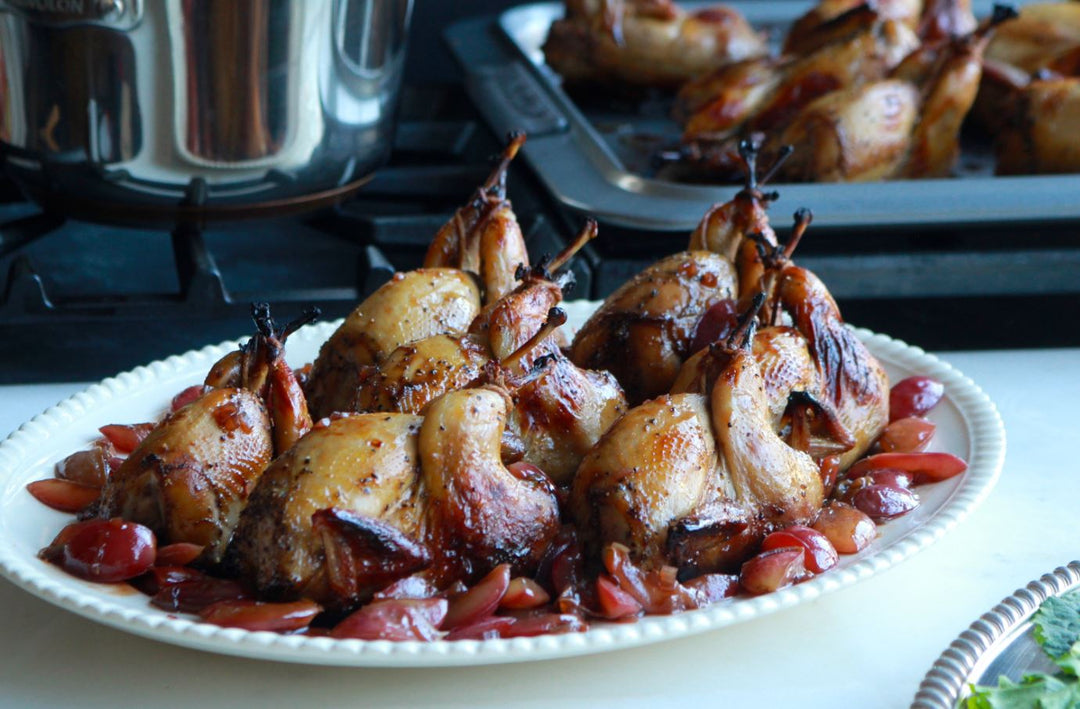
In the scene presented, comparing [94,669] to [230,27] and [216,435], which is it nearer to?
[216,435]

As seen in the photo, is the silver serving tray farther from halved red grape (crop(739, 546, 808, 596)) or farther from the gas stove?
the gas stove

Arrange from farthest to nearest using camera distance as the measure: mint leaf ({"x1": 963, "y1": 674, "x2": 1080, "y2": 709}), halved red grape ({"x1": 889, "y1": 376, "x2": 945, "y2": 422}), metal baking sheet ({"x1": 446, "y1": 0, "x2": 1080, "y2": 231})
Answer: metal baking sheet ({"x1": 446, "y1": 0, "x2": 1080, "y2": 231}) < halved red grape ({"x1": 889, "y1": 376, "x2": 945, "y2": 422}) < mint leaf ({"x1": 963, "y1": 674, "x2": 1080, "y2": 709})

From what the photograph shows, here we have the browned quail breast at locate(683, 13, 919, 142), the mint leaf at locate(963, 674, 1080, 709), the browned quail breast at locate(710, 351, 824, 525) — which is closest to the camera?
the mint leaf at locate(963, 674, 1080, 709)

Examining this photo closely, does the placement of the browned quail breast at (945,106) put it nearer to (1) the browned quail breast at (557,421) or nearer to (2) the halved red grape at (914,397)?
(2) the halved red grape at (914,397)

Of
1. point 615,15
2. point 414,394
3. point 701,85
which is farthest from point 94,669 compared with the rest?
point 615,15

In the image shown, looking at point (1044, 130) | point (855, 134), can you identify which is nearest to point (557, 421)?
point (855, 134)

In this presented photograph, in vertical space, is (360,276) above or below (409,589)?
below

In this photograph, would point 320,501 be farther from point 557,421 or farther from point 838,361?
point 838,361

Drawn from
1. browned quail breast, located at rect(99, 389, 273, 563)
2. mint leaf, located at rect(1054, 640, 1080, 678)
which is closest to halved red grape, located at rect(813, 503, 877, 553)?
mint leaf, located at rect(1054, 640, 1080, 678)
